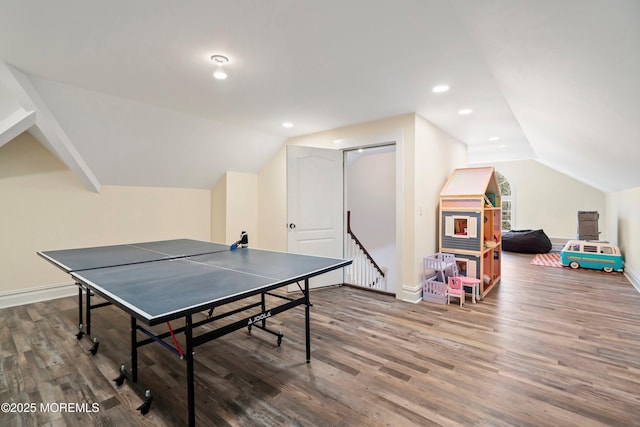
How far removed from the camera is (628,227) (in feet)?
16.0

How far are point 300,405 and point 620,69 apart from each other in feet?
8.66

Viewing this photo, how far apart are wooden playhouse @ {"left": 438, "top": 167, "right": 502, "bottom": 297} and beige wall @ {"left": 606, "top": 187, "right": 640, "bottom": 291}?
6.66ft

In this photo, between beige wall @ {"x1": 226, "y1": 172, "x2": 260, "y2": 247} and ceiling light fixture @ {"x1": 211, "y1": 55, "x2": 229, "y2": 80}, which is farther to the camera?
beige wall @ {"x1": 226, "y1": 172, "x2": 260, "y2": 247}

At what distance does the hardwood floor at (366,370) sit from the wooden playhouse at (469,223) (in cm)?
70

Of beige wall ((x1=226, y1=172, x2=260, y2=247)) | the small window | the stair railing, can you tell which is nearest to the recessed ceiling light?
the small window

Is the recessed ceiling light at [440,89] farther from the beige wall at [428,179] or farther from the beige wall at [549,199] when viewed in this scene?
the beige wall at [549,199]

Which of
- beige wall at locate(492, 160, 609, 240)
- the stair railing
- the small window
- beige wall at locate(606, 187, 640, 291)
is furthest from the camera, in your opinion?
beige wall at locate(492, 160, 609, 240)

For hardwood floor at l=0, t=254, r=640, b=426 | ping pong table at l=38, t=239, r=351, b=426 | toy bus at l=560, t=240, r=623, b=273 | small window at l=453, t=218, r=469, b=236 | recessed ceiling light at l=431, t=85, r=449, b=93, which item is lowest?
hardwood floor at l=0, t=254, r=640, b=426

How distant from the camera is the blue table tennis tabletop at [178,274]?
4.55 ft

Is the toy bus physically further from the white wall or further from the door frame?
the door frame

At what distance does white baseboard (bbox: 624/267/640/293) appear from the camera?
13.5 ft

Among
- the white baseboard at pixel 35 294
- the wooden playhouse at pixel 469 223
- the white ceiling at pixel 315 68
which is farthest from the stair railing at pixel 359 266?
the white baseboard at pixel 35 294

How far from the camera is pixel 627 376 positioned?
2.05 meters

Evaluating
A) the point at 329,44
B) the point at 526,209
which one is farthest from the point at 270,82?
the point at 526,209
